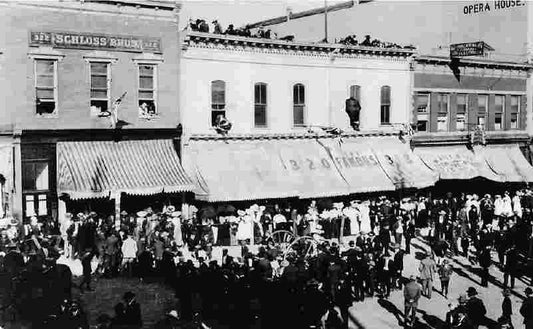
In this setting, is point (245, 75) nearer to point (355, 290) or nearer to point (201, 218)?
point (201, 218)

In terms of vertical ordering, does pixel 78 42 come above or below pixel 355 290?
above

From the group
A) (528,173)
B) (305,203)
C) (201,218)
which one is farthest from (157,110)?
(528,173)

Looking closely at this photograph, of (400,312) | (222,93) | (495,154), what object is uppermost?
(222,93)

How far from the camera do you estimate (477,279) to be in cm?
2355

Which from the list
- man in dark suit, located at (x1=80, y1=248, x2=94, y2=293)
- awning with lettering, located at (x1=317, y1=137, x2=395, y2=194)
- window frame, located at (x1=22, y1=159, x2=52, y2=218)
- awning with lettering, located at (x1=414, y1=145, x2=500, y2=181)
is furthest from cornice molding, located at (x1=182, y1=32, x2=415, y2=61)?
man in dark suit, located at (x1=80, y1=248, x2=94, y2=293)

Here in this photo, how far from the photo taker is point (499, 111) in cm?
4106

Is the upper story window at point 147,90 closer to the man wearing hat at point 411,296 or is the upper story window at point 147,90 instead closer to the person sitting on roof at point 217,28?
the person sitting on roof at point 217,28

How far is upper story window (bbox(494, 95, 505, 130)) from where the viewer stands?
40875 mm

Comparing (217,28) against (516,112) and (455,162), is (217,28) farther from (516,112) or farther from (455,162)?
(516,112)

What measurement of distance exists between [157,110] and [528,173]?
23.9 metres

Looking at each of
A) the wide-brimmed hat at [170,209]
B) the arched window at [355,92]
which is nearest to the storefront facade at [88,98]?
the wide-brimmed hat at [170,209]

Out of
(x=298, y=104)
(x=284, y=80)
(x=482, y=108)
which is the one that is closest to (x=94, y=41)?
(x=284, y=80)

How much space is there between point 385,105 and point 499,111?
970 cm

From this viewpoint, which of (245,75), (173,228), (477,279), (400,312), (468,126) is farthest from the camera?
(468,126)
